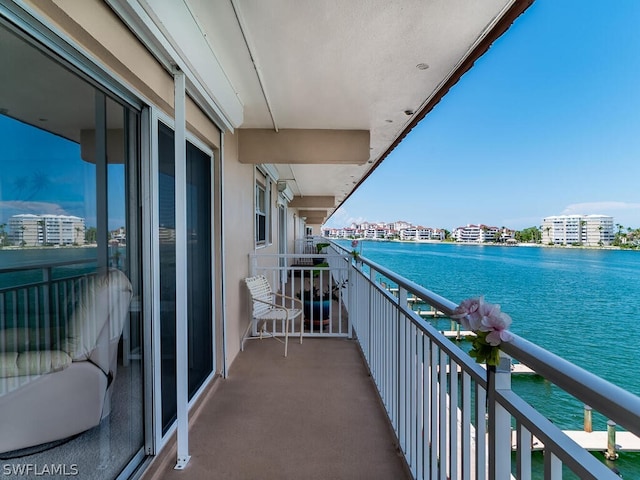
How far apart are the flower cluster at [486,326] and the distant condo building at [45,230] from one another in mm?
1323

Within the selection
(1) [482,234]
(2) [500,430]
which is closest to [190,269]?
(2) [500,430]

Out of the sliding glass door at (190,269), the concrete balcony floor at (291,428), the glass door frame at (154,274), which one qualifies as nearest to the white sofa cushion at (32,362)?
the glass door frame at (154,274)

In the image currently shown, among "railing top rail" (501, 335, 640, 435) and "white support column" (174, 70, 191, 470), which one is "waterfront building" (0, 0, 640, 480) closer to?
"white support column" (174, 70, 191, 470)

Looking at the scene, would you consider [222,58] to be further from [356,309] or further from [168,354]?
[356,309]

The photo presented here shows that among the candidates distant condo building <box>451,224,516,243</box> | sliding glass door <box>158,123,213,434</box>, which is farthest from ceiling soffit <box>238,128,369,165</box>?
distant condo building <box>451,224,516,243</box>

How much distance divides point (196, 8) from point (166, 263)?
1.38m

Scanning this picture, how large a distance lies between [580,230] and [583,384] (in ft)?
45.4

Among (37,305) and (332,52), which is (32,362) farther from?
(332,52)

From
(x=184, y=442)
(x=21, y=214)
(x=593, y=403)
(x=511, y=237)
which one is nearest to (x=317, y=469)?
(x=184, y=442)

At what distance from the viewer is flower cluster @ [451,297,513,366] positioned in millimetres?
768

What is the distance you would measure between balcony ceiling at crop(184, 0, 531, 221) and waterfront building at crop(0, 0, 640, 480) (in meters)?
0.01

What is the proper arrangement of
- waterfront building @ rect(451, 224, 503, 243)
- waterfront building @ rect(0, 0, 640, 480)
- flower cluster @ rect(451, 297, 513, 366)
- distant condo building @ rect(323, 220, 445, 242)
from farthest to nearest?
1. distant condo building @ rect(323, 220, 445, 242)
2. waterfront building @ rect(451, 224, 503, 243)
3. waterfront building @ rect(0, 0, 640, 480)
4. flower cluster @ rect(451, 297, 513, 366)

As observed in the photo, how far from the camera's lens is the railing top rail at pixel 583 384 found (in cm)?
48

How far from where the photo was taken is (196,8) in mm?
1611
